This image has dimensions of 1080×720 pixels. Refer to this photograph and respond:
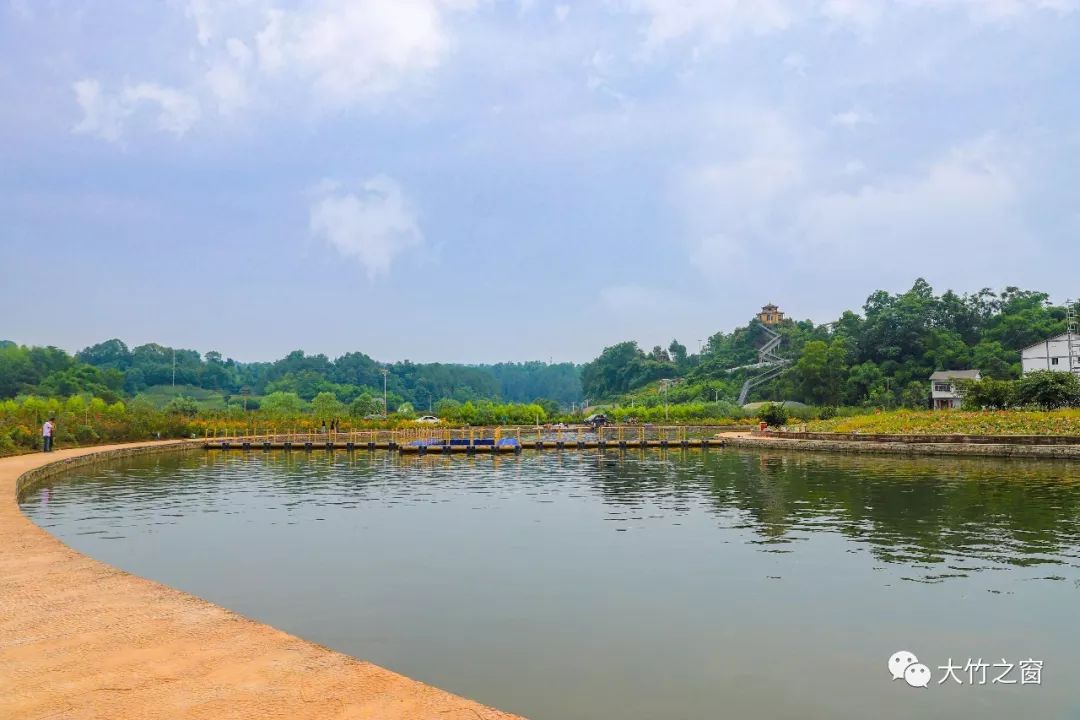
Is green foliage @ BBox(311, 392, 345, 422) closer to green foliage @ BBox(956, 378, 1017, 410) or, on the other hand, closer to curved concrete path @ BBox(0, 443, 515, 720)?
green foliage @ BBox(956, 378, 1017, 410)

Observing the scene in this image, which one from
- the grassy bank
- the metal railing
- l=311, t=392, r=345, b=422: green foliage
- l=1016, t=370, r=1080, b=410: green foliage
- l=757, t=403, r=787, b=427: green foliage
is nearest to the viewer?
the grassy bank

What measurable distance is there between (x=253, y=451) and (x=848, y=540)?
32.5 m

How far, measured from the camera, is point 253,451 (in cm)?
3900

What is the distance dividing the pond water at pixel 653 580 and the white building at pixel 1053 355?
4311 centimetres

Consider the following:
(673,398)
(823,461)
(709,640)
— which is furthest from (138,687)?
(673,398)

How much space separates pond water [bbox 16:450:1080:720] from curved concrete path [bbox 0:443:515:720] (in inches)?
63.4

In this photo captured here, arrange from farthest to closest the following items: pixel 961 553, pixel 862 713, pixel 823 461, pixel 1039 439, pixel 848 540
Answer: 1. pixel 823 461
2. pixel 1039 439
3. pixel 848 540
4. pixel 961 553
5. pixel 862 713

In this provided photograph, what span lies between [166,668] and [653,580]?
23.1 ft

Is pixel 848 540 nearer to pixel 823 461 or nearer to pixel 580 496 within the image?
pixel 580 496

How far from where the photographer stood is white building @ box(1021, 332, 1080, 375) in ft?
191

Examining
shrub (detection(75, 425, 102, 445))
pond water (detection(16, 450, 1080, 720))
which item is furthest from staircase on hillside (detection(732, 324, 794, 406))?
shrub (detection(75, 425, 102, 445))

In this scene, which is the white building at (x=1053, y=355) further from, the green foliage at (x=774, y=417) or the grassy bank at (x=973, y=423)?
the grassy bank at (x=973, y=423)

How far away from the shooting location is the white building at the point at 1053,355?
58188mm

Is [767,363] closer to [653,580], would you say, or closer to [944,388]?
[944,388]
